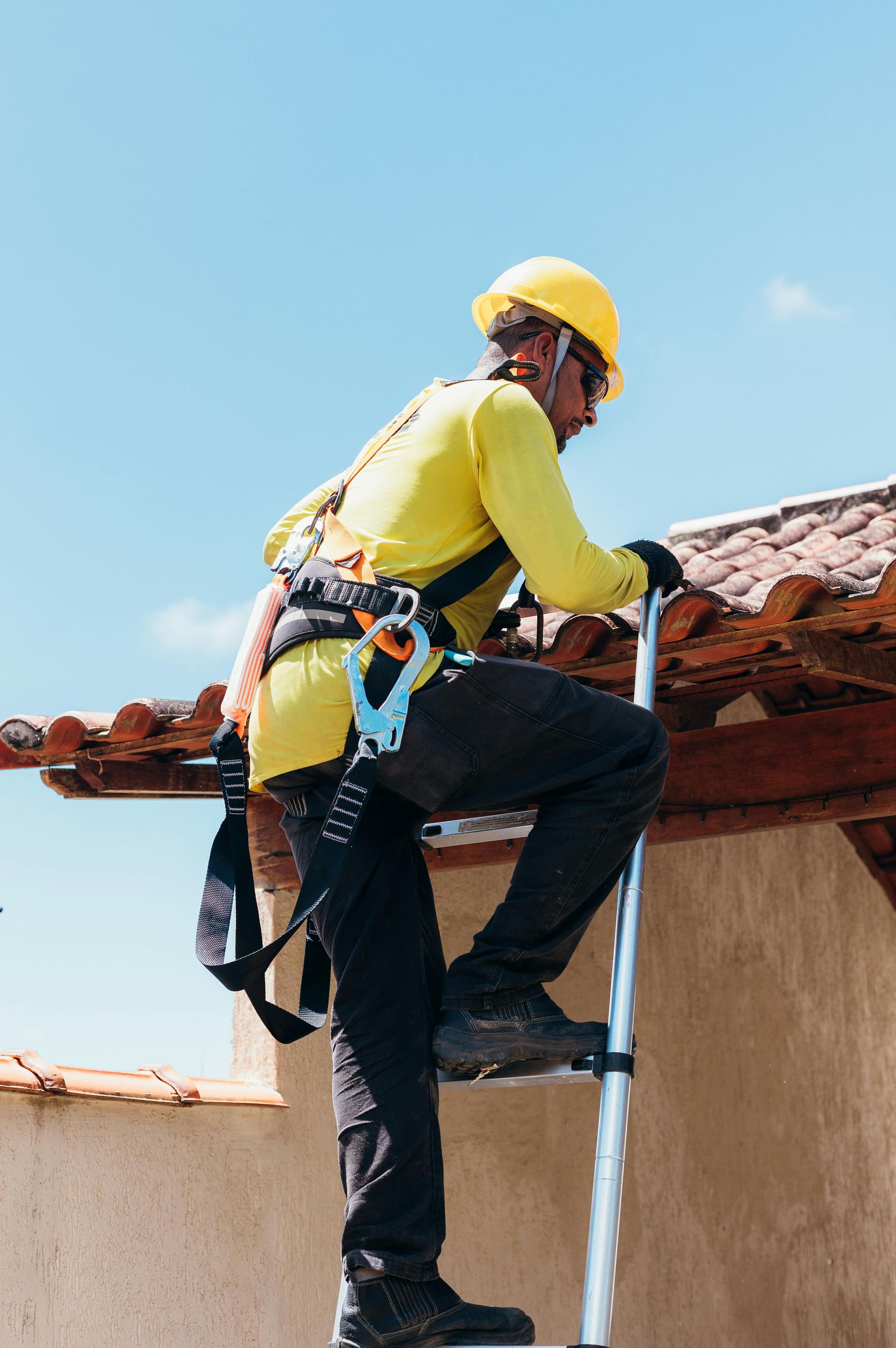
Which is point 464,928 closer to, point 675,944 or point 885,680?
point 675,944

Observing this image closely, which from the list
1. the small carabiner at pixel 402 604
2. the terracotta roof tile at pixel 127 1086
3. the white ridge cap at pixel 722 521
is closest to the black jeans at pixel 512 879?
the small carabiner at pixel 402 604

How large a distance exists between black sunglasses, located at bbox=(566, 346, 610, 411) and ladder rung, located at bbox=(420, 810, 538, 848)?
90cm

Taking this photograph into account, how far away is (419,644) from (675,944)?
3595 millimetres

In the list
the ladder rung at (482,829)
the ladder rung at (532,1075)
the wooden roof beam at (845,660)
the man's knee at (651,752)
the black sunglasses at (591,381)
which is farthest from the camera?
the wooden roof beam at (845,660)

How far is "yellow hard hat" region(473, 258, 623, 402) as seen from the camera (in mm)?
3000

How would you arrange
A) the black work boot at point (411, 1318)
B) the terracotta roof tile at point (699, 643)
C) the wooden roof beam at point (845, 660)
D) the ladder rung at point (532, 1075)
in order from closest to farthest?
the black work boot at point (411, 1318), the ladder rung at point (532, 1075), the terracotta roof tile at point (699, 643), the wooden roof beam at point (845, 660)

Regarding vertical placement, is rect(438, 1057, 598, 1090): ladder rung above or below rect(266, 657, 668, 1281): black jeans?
below

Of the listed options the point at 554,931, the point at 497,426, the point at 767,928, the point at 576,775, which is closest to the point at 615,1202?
the point at 554,931

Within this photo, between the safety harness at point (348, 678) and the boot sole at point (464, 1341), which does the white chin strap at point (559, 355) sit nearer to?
the safety harness at point (348, 678)

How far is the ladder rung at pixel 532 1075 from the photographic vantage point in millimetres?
2588

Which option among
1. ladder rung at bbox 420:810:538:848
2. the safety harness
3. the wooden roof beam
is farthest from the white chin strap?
the wooden roof beam

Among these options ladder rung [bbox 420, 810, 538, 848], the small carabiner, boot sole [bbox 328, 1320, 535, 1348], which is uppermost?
the small carabiner

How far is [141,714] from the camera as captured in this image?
4.30 m

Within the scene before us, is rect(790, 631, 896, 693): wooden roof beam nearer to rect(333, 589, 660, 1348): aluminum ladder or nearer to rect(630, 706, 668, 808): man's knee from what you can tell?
rect(333, 589, 660, 1348): aluminum ladder
